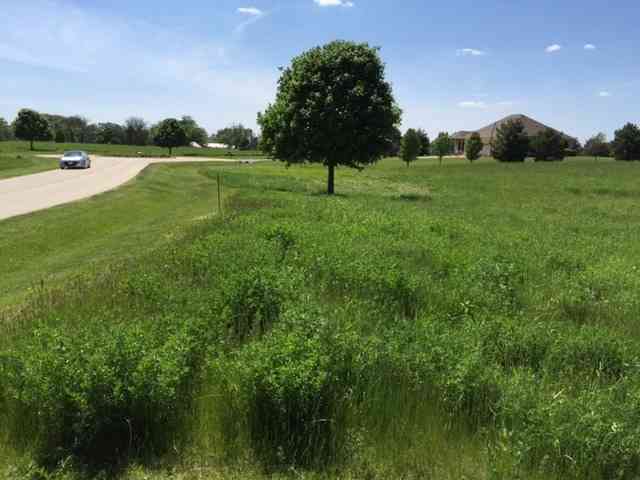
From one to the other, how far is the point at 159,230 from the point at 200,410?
10.5 m

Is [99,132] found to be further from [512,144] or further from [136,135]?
[512,144]

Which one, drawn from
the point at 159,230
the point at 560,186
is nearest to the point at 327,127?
the point at 159,230

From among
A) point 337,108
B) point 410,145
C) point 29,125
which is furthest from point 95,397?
point 29,125

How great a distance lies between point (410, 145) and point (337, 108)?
51.0 meters

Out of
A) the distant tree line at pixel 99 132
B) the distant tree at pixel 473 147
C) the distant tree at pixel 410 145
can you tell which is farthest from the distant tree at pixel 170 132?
the distant tree at pixel 473 147

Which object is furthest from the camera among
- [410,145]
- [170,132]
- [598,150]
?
[598,150]

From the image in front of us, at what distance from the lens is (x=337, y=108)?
24.0 meters

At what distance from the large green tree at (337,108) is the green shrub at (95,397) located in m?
20.9

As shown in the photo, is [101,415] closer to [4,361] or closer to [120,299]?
[4,361]

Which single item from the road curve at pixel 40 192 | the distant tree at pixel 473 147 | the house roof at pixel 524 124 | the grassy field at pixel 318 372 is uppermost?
the house roof at pixel 524 124

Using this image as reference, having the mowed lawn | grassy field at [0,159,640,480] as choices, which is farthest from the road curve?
grassy field at [0,159,640,480]

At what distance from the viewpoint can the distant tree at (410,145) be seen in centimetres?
7306

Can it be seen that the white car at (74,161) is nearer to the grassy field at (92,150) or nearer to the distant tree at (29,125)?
the grassy field at (92,150)

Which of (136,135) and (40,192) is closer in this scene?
(40,192)
